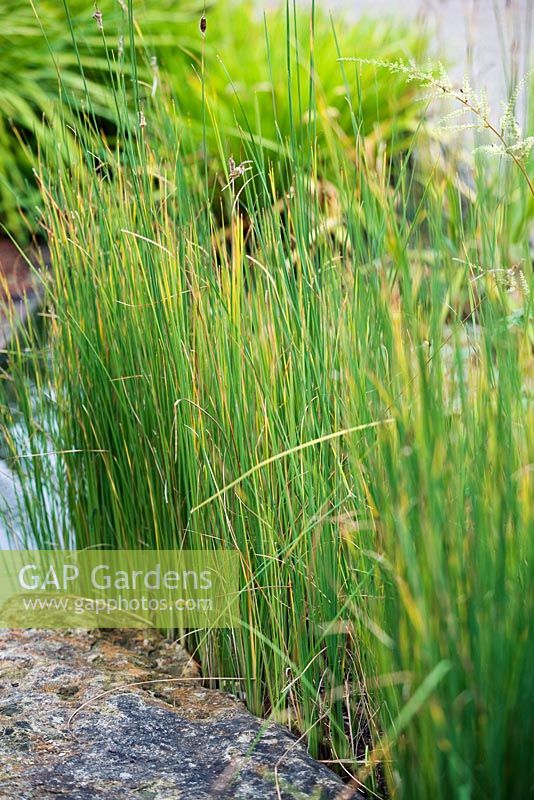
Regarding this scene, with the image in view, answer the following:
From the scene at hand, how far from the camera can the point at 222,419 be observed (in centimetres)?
144

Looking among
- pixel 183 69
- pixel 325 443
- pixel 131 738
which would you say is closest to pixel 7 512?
pixel 131 738

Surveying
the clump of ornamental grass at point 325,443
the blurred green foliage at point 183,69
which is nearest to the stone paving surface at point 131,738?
the clump of ornamental grass at point 325,443

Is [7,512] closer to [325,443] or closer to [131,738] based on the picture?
[131,738]

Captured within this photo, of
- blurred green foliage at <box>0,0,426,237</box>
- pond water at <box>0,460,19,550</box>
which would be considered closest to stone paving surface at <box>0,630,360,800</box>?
pond water at <box>0,460,19,550</box>

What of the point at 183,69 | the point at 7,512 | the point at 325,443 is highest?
the point at 183,69

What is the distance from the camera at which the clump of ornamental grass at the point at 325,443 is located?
0.88m

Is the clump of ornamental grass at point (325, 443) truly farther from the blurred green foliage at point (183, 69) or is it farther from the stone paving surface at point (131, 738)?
the blurred green foliage at point (183, 69)

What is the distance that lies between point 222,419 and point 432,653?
661 millimetres

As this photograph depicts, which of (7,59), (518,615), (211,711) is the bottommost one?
(211,711)

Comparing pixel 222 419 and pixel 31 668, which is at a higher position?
pixel 222 419

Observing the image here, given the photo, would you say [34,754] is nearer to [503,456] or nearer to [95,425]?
[95,425]

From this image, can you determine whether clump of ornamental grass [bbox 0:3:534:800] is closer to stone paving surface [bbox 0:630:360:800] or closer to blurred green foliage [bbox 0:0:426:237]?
stone paving surface [bbox 0:630:360:800]

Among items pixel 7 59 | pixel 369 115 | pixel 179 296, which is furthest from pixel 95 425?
pixel 369 115

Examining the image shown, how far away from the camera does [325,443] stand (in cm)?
132
